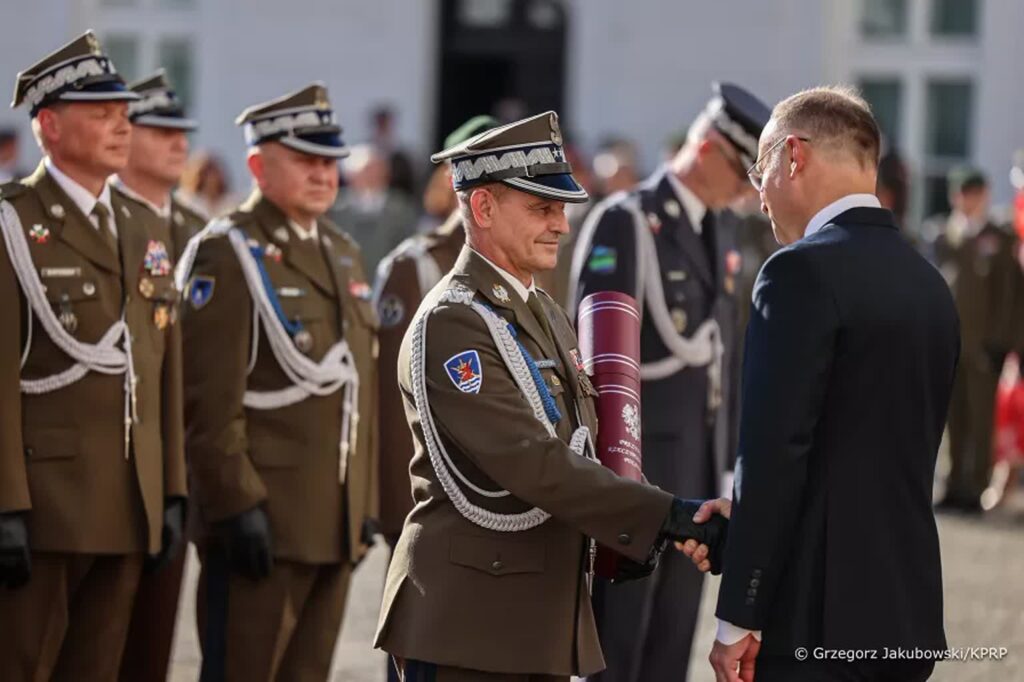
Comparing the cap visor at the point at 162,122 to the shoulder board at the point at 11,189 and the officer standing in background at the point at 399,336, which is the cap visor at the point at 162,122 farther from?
the shoulder board at the point at 11,189

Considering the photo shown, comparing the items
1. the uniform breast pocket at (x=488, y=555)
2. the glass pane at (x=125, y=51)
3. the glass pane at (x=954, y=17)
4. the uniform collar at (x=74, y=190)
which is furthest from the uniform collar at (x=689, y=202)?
the glass pane at (x=125, y=51)

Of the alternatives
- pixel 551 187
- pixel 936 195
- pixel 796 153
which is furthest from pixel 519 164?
pixel 936 195

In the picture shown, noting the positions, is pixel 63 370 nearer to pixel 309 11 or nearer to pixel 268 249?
pixel 268 249

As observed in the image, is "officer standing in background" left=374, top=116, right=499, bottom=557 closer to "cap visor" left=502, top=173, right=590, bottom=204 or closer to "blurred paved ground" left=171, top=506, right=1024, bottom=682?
"blurred paved ground" left=171, top=506, right=1024, bottom=682

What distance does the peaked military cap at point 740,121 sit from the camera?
637cm

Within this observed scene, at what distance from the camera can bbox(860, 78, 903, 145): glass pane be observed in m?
16.6

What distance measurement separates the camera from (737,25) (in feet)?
51.9

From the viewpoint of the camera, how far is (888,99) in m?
16.7

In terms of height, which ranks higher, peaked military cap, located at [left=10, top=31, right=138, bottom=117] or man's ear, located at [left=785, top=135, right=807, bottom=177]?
peaked military cap, located at [left=10, top=31, right=138, bottom=117]

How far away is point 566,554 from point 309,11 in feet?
40.0

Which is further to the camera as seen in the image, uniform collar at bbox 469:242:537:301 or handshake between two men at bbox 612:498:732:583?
uniform collar at bbox 469:242:537:301

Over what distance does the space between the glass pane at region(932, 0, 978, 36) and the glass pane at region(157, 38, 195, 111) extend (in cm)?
612

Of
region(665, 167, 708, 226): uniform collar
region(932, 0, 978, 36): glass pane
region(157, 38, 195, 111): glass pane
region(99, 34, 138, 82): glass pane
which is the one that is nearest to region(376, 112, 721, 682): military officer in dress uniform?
region(665, 167, 708, 226): uniform collar

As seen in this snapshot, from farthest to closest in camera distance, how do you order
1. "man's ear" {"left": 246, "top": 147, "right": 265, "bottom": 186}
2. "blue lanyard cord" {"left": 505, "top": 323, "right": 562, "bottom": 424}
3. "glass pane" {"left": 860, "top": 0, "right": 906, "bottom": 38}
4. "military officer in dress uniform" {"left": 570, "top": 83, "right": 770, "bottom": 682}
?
"glass pane" {"left": 860, "top": 0, "right": 906, "bottom": 38} → "man's ear" {"left": 246, "top": 147, "right": 265, "bottom": 186} → "military officer in dress uniform" {"left": 570, "top": 83, "right": 770, "bottom": 682} → "blue lanyard cord" {"left": 505, "top": 323, "right": 562, "bottom": 424}
